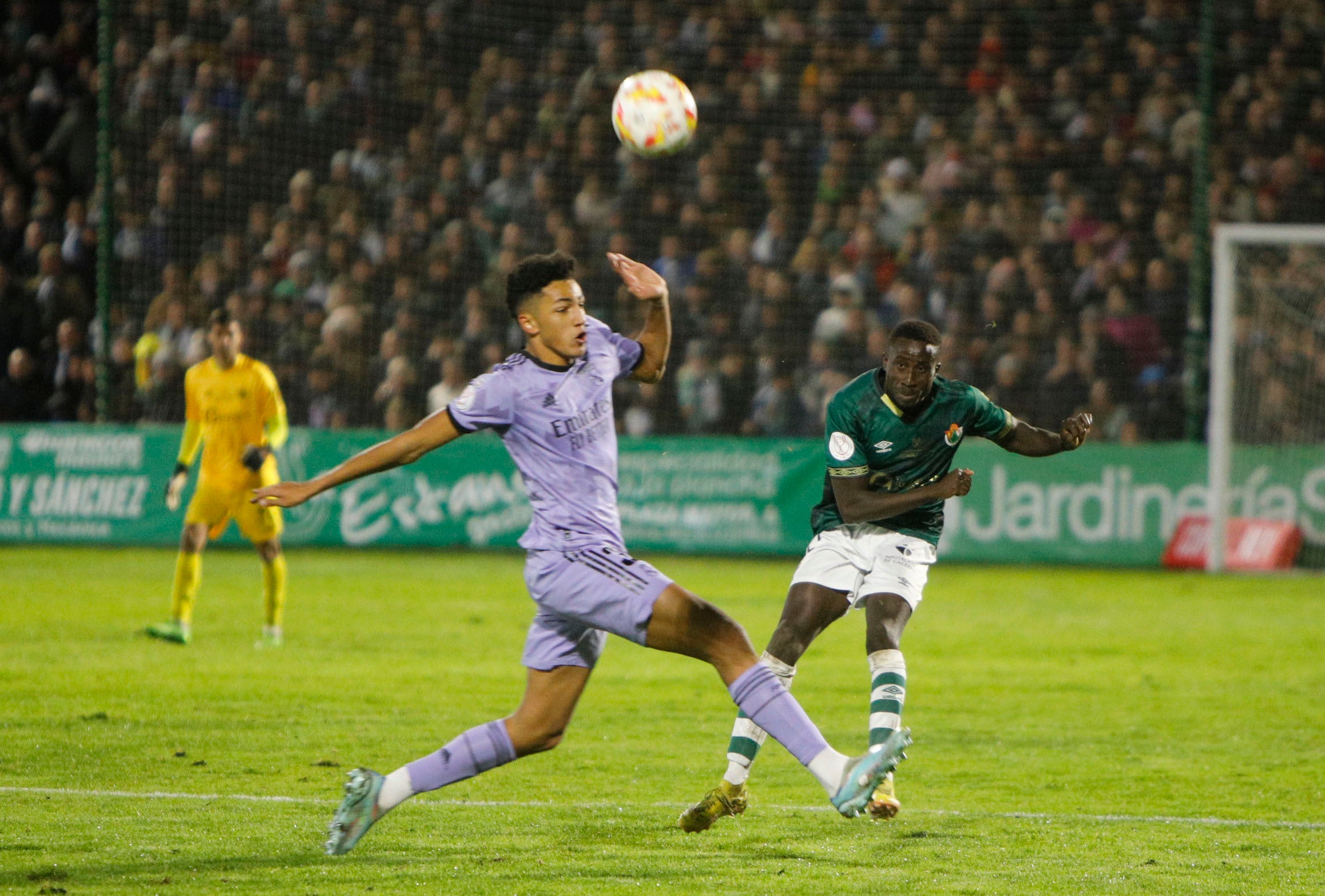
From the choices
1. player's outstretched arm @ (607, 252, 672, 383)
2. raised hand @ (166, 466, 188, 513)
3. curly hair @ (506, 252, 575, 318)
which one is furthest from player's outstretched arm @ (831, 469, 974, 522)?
raised hand @ (166, 466, 188, 513)

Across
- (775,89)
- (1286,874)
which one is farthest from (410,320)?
(1286,874)

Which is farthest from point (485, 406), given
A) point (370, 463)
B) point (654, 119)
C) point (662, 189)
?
point (662, 189)

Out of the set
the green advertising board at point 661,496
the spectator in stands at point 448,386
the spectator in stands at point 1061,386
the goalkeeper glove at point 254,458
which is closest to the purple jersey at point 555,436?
the goalkeeper glove at point 254,458

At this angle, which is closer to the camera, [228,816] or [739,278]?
[228,816]

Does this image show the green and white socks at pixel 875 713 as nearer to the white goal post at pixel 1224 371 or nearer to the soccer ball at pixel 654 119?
the soccer ball at pixel 654 119

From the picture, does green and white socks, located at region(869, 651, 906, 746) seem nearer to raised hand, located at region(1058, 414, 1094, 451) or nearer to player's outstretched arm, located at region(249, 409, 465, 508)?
raised hand, located at region(1058, 414, 1094, 451)

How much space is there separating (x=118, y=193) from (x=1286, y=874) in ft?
63.7

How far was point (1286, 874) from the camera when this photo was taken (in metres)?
5.72

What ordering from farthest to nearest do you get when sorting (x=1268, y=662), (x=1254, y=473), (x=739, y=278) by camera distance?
1. (x=739, y=278)
2. (x=1254, y=473)
3. (x=1268, y=662)

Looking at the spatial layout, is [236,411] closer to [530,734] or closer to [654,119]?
[654,119]

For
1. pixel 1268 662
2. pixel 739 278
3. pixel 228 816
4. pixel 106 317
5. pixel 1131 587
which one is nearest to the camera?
pixel 228 816

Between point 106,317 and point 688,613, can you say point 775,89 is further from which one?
point 688,613

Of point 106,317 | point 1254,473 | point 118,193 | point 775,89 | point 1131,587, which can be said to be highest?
point 775,89

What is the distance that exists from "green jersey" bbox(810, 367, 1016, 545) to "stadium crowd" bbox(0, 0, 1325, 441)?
1275 centimetres
